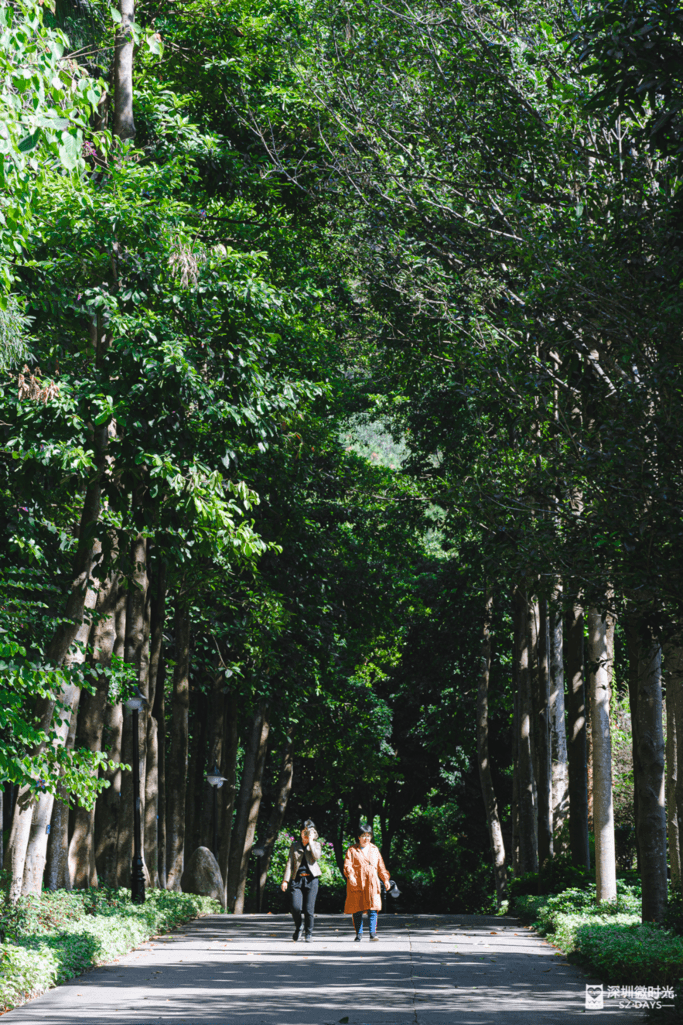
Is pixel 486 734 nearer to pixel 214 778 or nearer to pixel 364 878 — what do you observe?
pixel 214 778

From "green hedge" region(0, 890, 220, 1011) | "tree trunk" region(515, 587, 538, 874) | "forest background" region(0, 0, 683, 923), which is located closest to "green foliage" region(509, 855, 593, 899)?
"forest background" region(0, 0, 683, 923)

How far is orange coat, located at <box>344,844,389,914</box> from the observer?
1452cm

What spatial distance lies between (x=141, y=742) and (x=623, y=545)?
11.7 metres

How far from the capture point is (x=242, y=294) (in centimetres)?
1278

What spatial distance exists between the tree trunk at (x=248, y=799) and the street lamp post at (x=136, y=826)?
31.1 feet

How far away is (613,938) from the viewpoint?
1070cm

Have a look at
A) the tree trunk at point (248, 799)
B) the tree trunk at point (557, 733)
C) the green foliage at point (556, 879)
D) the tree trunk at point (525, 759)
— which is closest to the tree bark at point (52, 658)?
the green foliage at point (556, 879)

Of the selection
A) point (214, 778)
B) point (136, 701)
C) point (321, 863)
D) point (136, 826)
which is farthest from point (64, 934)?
point (321, 863)

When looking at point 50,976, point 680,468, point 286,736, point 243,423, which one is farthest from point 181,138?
point 286,736

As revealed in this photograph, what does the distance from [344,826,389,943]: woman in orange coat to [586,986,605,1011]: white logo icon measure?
16.5ft

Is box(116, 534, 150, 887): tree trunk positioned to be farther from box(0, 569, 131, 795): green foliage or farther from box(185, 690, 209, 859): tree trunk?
box(185, 690, 209, 859): tree trunk

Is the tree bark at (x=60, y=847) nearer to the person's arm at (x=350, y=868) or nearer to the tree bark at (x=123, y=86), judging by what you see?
the person's arm at (x=350, y=868)

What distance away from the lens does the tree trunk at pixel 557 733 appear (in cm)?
1991

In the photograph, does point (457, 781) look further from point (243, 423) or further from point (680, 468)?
point (680, 468)
